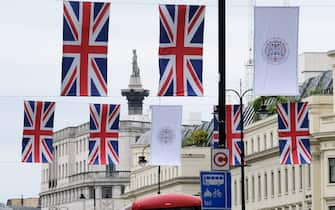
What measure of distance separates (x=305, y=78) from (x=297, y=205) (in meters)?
15.6

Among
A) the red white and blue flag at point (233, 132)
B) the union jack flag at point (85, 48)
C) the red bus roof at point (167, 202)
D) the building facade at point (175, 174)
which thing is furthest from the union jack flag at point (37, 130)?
the building facade at point (175, 174)

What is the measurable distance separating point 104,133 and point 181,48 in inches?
679

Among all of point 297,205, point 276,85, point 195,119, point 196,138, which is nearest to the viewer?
point 276,85

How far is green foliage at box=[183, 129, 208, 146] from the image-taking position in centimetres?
14388

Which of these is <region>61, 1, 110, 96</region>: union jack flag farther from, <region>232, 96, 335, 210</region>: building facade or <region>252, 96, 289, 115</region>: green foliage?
<region>252, 96, 289, 115</region>: green foliage

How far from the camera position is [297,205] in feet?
345

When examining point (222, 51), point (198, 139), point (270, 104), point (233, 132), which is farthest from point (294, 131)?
point (198, 139)

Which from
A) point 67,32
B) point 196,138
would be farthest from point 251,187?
point 67,32

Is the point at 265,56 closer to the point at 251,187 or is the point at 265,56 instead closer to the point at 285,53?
the point at 285,53

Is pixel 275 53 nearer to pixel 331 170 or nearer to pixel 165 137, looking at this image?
pixel 165 137

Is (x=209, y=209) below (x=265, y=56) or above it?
below

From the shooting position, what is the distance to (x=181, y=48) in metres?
41.0

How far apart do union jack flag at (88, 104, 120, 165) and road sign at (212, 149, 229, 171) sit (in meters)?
23.3

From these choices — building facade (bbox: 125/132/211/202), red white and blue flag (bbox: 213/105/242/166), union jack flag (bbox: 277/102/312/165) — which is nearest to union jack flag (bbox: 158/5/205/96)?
union jack flag (bbox: 277/102/312/165)
